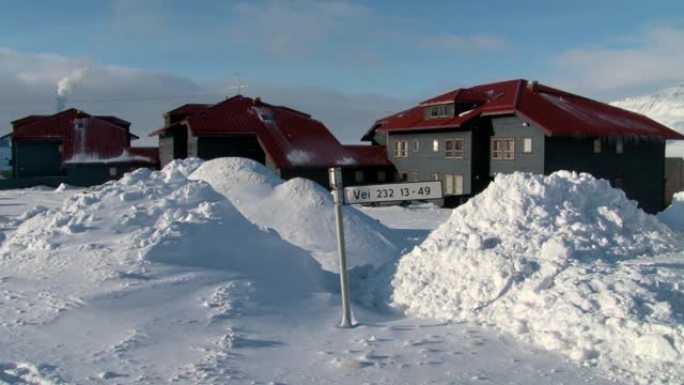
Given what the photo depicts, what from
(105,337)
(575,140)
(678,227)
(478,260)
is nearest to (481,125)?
(575,140)

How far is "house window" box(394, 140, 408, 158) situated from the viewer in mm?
37531

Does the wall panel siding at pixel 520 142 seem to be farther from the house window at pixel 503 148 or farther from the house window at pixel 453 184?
the house window at pixel 453 184

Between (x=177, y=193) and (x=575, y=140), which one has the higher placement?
(x=575, y=140)

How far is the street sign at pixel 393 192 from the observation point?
672 centimetres

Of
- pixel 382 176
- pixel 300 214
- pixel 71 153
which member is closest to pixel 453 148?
pixel 382 176

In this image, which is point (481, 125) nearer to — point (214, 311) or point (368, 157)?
point (368, 157)

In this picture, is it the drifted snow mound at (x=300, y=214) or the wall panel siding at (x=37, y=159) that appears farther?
the wall panel siding at (x=37, y=159)

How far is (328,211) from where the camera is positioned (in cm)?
1534

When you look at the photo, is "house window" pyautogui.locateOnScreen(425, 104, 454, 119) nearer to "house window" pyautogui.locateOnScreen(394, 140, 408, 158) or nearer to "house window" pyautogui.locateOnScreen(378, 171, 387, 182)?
"house window" pyautogui.locateOnScreen(394, 140, 408, 158)

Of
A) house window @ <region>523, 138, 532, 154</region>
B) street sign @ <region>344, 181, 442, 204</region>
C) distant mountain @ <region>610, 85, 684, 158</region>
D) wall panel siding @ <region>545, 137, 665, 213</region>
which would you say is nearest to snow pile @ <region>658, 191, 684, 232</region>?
street sign @ <region>344, 181, 442, 204</region>

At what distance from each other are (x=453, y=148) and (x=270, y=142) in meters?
10.3

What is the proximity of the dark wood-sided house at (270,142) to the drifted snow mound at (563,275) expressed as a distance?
2592cm

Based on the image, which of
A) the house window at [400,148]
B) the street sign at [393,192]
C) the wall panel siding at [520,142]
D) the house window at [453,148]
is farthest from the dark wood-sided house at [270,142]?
the street sign at [393,192]

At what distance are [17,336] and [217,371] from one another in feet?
7.00
